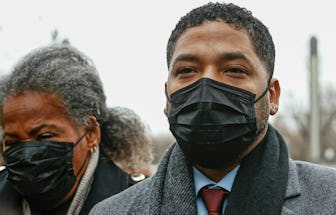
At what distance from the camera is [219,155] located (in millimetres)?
2623

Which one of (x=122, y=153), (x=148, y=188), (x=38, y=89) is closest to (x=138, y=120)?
(x=122, y=153)

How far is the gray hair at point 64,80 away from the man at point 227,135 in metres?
1.10

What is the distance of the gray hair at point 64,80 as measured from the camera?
378 cm

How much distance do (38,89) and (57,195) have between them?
0.65 metres

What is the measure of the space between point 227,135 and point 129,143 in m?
1.82

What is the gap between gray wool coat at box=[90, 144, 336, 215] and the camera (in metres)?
2.55

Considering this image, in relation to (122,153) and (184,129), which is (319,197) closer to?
(184,129)

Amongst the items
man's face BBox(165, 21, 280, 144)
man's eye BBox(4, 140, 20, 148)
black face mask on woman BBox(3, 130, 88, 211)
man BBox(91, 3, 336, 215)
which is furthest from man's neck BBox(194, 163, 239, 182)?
man's eye BBox(4, 140, 20, 148)

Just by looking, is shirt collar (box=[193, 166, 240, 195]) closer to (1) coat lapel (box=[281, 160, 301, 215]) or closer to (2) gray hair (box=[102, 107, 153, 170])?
(1) coat lapel (box=[281, 160, 301, 215])

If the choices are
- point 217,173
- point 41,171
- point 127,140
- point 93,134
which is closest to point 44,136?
point 41,171

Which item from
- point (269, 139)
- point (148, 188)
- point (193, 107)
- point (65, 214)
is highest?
point (193, 107)

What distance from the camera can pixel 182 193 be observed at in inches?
107

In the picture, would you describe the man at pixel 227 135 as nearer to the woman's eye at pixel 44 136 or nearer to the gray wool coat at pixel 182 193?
the gray wool coat at pixel 182 193

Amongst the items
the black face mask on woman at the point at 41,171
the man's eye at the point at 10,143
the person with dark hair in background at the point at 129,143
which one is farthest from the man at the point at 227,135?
the person with dark hair in background at the point at 129,143
